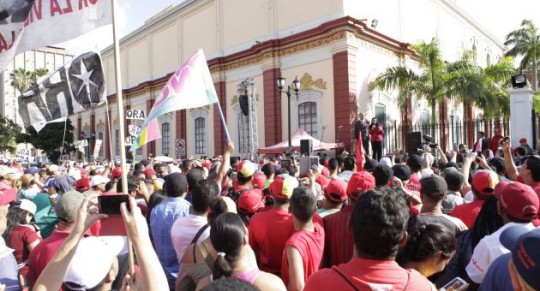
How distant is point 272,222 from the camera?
3814mm

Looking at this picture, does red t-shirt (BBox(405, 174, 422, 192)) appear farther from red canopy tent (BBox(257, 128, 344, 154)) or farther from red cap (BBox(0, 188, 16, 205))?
red canopy tent (BBox(257, 128, 344, 154))

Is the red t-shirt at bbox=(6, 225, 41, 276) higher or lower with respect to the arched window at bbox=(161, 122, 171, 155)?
lower

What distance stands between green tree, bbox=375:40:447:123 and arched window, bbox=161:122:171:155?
15.1 m

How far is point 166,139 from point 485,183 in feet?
88.2

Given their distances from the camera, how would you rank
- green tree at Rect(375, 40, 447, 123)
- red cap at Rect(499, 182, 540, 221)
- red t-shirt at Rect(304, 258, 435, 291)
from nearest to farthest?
1. red t-shirt at Rect(304, 258, 435, 291)
2. red cap at Rect(499, 182, 540, 221)
3. green tree at Rect(375, 40, 447, 123)

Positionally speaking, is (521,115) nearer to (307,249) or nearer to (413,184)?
(413,184)

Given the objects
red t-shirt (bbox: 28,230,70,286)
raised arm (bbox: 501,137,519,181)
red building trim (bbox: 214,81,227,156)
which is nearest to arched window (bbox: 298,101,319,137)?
red building trim (bbox: 214,81,227,156)

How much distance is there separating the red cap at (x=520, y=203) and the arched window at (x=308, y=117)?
16.9 m

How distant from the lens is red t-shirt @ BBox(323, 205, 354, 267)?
11.8 feet

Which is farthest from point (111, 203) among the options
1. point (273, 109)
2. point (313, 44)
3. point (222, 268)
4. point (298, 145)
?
point (273, 109)

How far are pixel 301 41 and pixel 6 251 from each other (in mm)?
18100

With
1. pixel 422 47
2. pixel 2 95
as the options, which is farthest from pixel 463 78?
pixel 2 95

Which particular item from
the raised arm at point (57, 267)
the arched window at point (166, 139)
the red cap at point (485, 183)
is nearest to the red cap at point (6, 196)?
the raised arm at point (57, 267)

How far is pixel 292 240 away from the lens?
318 centimetres
